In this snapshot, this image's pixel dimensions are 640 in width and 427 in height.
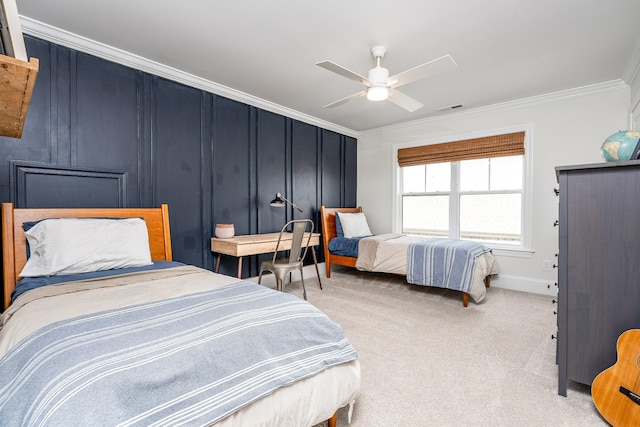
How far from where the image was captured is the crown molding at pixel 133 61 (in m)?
2.31

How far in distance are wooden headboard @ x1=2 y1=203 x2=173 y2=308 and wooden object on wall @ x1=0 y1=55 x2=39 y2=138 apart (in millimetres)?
1432

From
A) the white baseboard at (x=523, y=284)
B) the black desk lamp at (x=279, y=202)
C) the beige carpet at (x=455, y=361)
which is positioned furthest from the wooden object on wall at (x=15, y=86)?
the white baseboard at (x=523, y=284)

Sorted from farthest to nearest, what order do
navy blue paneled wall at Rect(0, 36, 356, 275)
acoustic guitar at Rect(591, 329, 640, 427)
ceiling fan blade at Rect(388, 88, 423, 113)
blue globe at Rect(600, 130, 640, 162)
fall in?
ceiling fan blade at Rect(388, 88, 423, 113) → navy blue paneled wall at Rect(0, 36, 356, 275) → blue globe at Rect(600, 130, 640, 162) → acoustic guitar at Rect(591, 329, 640, 427)

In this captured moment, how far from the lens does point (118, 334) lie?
3.45ft

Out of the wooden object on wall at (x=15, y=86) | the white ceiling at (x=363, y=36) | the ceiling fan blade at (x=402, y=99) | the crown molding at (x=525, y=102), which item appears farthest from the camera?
the crown molding at (x=525, y=102)

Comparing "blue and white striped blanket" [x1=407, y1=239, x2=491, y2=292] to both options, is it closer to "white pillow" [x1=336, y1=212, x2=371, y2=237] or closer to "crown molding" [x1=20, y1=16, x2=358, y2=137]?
"white pillow" [x1=336, y1=212, x2=371, y2=237]

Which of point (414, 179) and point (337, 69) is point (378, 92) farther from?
point (414, 179)

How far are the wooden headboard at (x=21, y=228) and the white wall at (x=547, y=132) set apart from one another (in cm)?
406

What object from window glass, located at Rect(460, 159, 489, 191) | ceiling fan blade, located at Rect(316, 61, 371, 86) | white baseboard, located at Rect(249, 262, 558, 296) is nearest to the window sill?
white baseboard, located at Rect(249, 262, 558, 296)

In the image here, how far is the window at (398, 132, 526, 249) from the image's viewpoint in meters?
4.05

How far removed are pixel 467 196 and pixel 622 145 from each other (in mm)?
2735

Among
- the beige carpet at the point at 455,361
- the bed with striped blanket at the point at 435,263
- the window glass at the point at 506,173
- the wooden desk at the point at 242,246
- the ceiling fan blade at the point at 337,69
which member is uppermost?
the ceiling fan blade at the point at 337,69

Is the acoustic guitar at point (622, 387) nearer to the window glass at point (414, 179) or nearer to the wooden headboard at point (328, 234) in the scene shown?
the wooden headboard at point (328, 234)

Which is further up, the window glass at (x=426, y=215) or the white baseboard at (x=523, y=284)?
the window glass at (x=426, y=215)
